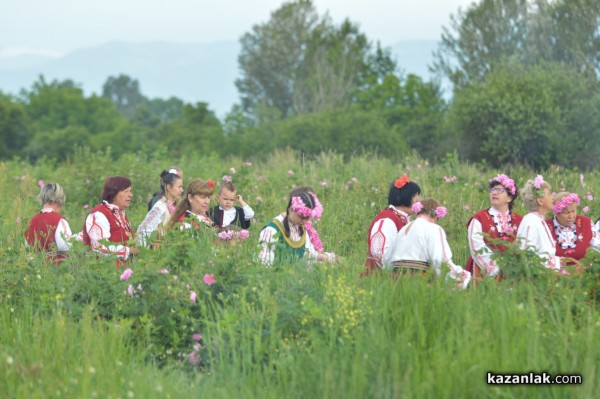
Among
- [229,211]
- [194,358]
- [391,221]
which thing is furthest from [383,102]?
[194,358]

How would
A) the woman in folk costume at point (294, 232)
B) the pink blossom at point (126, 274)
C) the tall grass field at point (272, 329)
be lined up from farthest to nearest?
the woman in folk costume at point (294, 232) < the pink blossom at point (126, 274) < the tall grass field at point (272, 329)

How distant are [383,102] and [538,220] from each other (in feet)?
178

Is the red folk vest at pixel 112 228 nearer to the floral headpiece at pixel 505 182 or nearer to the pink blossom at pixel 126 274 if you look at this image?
the pink blossom at pixel 126 274

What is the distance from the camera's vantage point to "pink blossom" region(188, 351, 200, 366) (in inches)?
254

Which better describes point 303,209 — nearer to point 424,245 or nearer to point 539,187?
point 424,245

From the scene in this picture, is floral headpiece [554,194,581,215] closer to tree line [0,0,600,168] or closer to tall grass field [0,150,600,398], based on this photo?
tall grass field [0,150,600,398]

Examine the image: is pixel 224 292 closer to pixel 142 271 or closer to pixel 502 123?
pixel 142 271

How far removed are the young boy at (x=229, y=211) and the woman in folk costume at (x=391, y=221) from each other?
2287 millimetres

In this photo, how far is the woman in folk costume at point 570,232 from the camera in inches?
352

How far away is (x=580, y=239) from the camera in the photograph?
9.05 m

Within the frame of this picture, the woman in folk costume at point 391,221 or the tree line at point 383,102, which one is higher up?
the tree line at point 383,102

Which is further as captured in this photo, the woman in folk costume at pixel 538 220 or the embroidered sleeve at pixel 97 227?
the embroidered sleeve at pixel 97 227

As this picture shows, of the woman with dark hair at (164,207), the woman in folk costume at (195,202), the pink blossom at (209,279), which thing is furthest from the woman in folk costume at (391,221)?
the woman with dark hair at (164,207)

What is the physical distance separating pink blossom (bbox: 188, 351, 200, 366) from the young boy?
3845 mm
